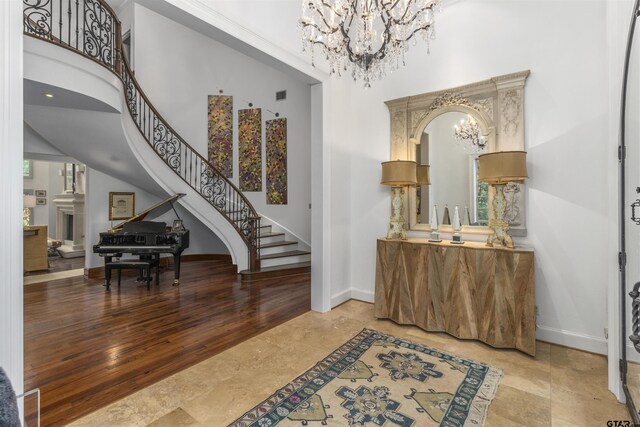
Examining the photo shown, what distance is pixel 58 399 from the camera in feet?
6.82

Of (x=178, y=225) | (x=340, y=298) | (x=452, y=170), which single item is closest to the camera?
(x=452, y=170)

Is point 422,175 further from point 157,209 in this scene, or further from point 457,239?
point 157,209

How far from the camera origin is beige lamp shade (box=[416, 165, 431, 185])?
3.62 meters

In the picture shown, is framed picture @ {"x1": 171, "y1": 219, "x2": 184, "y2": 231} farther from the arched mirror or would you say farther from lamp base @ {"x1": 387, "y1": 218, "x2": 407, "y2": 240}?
the arched mirror

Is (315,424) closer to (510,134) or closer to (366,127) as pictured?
(510,134)

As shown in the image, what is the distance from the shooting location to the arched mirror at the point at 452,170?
329 centimetres

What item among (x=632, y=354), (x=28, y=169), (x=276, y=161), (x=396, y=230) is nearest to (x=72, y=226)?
(x=28, y=169)

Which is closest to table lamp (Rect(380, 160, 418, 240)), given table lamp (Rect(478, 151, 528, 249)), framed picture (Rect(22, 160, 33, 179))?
table lamp (Rect(478, 151, 528, 249))

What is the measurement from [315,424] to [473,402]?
1.12 metres

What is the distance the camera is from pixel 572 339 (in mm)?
2826

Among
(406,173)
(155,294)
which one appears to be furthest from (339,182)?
(155,294)

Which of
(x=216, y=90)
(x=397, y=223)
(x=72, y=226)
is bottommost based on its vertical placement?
(x=72, y=226)

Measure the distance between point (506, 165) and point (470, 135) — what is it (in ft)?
2.50

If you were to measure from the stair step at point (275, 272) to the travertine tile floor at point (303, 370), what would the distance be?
8.06 feet
